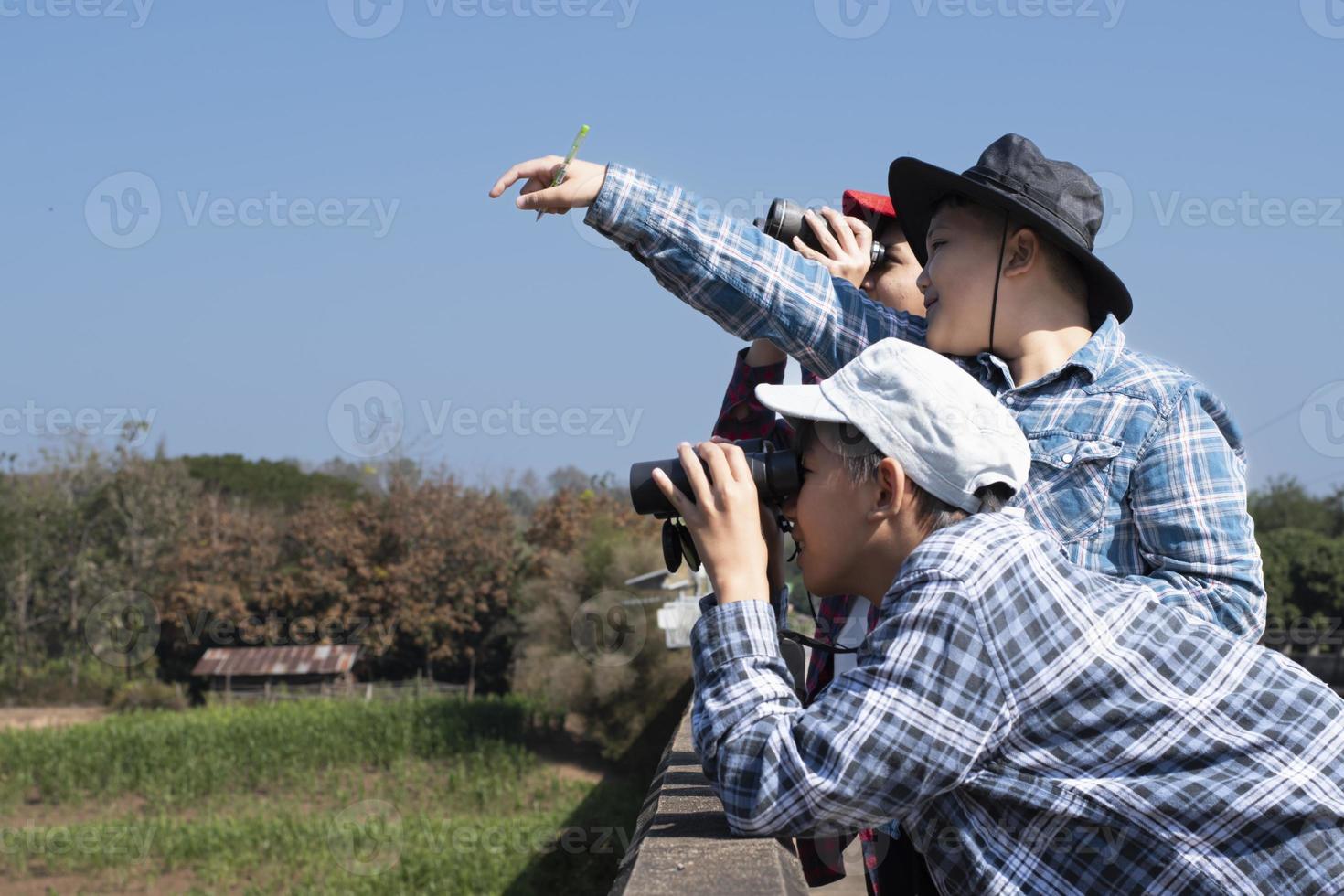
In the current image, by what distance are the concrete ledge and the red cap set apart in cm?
153

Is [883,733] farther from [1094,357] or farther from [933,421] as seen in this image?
[1094,357]

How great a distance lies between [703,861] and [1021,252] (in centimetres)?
115

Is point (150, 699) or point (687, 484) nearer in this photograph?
point (687, 484)

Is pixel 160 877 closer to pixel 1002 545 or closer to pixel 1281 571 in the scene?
pixel 1002 545

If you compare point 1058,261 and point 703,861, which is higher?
point 1058,261

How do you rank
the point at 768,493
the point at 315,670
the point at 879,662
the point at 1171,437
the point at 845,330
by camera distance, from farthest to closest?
the point at 315,670 < the point at 845,330 < the point at 1171,437 < the point at 768,493 < the point at 879,662

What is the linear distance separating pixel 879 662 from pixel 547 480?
1948 inches

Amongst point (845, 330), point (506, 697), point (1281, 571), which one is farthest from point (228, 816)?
point (1281, 571)

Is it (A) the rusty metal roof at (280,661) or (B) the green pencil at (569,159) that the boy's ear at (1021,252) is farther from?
(A) the rusty metal roof at (280,661)

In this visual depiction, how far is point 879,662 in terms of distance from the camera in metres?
1.57

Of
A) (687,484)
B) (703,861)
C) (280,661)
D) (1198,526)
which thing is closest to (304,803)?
(280,661)

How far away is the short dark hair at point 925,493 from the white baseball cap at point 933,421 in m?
0.01

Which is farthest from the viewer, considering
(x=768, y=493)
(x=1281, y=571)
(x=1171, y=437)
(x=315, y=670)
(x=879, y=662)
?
(x=1281, y=571)

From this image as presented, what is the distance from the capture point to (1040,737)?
5.24 feet
